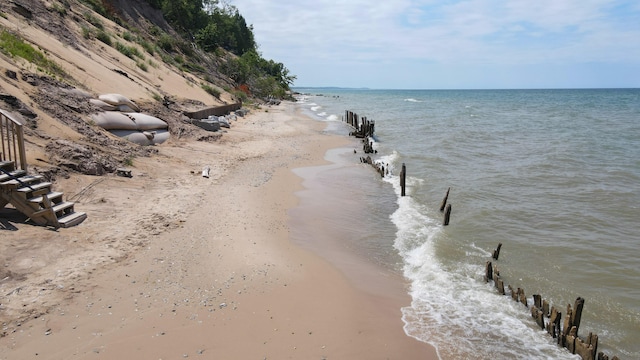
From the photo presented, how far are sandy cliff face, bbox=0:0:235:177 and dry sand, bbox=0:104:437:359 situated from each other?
5.67 ft

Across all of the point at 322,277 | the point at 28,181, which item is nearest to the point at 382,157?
the point at 322,277

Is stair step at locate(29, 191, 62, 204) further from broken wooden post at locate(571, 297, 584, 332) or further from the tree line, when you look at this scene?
the tree line

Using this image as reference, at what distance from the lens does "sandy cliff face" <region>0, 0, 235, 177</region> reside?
37.3 ft

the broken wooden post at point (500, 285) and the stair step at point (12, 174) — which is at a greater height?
the stair step at point (12, 174)

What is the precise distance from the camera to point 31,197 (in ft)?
25.8

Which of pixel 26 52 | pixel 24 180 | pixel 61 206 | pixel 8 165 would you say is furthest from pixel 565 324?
pixel 26 52

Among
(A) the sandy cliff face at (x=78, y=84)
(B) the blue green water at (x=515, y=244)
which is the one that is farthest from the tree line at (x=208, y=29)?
(B) the blue green water at (x=515, y=244)

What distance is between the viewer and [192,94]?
29062 mm

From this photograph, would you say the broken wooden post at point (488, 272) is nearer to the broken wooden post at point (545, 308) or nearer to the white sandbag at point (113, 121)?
the broken wooden post at point (545, 308)

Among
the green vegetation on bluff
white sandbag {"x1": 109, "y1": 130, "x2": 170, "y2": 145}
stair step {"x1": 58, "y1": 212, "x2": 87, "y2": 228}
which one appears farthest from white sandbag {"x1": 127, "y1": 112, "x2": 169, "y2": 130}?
stair step {"x1": 58, "y1": 212, "x2": 87, "y2": 228}

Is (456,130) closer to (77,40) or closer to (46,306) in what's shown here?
(77,40)

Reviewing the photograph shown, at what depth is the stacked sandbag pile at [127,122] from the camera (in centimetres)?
1522

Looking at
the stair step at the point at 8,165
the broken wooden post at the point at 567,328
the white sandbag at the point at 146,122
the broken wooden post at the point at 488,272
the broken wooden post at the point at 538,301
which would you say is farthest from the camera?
the white sandbag at the point at 146,122

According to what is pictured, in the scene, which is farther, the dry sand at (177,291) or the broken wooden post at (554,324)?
the broken wooden post at (554,324)
